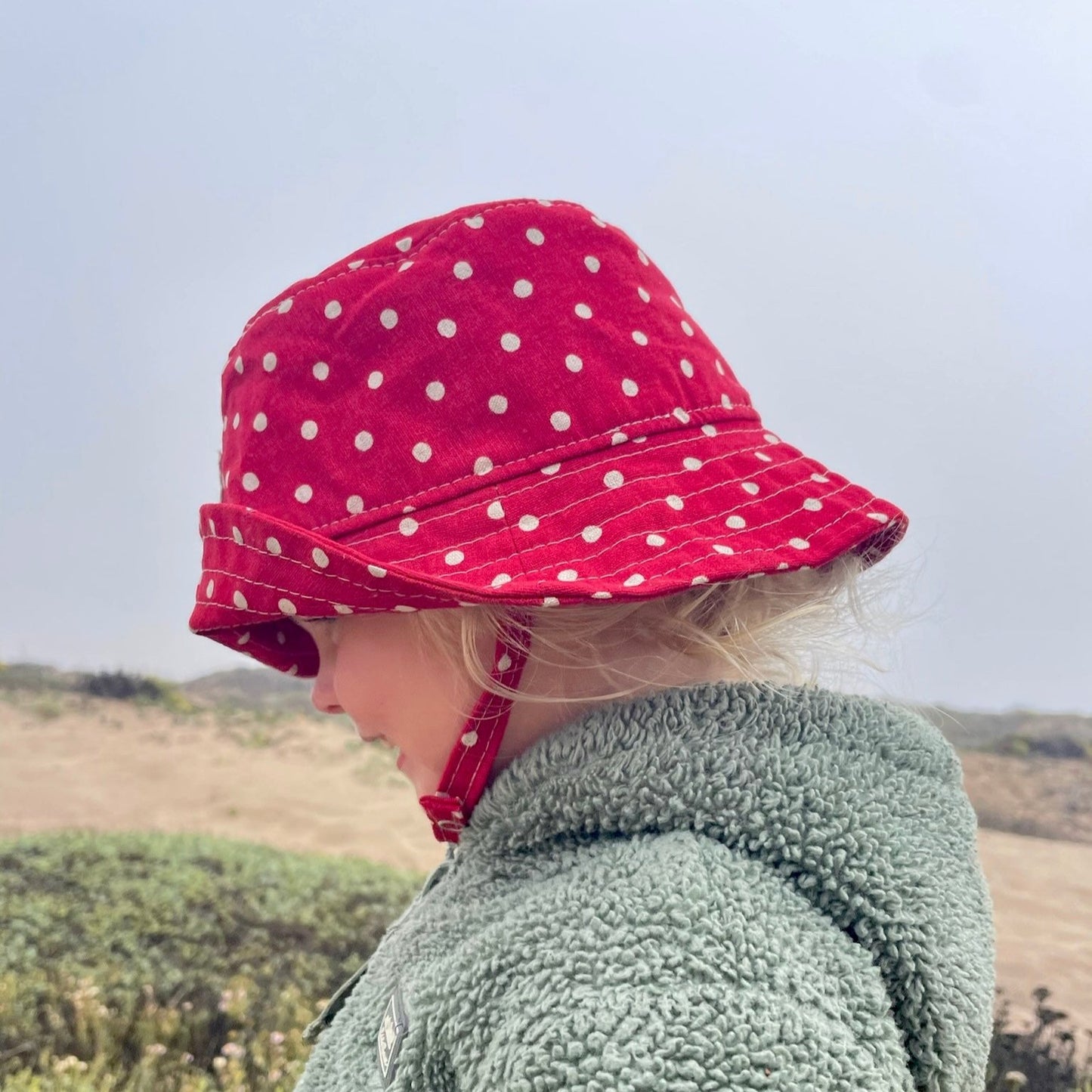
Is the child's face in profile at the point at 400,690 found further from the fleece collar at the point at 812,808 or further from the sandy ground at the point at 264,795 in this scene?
the sandy ground at the point at 264,795

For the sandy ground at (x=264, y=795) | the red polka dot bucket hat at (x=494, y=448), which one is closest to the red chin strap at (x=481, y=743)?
the red polka dot bucket hat at (x=494, y=448)

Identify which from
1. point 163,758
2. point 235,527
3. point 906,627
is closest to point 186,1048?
point 163,758

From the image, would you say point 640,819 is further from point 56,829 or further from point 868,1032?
point 56,829

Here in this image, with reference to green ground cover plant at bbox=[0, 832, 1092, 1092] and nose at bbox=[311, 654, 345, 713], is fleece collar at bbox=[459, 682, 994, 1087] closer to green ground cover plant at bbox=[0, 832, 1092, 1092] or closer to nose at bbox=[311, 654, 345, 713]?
nose at bbox=[311, 654, 345, 713]

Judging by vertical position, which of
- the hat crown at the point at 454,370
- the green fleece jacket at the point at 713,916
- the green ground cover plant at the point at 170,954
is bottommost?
the green ground cover plant at the point at 170,954

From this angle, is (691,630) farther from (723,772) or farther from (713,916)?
(713,916)

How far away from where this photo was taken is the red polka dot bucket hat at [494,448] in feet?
1.98

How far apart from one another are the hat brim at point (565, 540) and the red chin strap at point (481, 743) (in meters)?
0.09

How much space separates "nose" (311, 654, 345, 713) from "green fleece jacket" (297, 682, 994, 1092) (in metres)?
0.19

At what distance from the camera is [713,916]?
49cm

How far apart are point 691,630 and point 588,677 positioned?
0.09 metres

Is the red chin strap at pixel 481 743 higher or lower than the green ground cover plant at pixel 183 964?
higher

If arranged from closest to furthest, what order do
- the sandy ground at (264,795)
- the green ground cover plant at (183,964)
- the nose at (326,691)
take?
the nose at (326,691)
the green ground cover plant at (183,964)
the sandy ground at (264,795)

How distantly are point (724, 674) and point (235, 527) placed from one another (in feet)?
1.29
